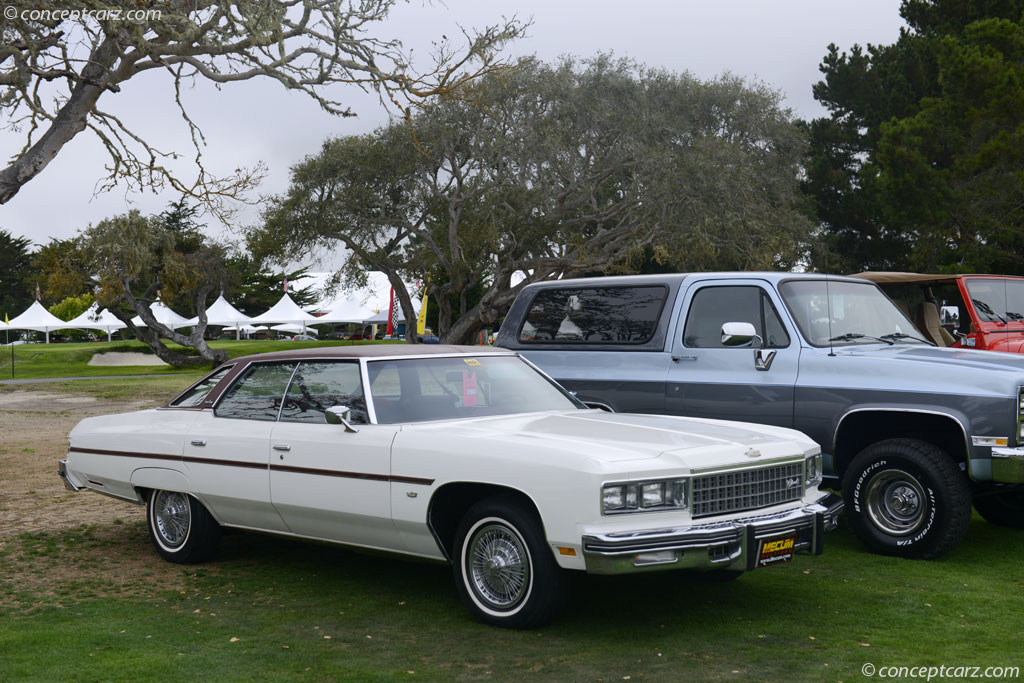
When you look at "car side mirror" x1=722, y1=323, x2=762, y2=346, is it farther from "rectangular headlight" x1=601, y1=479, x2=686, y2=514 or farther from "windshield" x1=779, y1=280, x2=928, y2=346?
"rectangular headlight" x1=601, y1=479, x2=686, y2=514

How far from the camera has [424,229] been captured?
3659 centimetres

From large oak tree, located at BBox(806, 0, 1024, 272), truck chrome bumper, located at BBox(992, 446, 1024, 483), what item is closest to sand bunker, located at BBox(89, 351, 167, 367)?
large oak tree, located at BBox(806, 0, 1024, 272)

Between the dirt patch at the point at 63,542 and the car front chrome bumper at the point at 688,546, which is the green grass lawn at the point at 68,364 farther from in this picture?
the car front chrome bumper at the point at 688,546

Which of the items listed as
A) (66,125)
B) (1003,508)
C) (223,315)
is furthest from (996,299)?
(223,315)

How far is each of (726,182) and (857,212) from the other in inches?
461

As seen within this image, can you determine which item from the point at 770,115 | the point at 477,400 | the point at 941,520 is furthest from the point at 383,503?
the point at 770,115

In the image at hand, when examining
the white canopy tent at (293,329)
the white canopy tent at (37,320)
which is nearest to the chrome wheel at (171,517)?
the white canopy tent at (37,320)

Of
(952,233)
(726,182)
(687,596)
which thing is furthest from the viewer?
(726,182)

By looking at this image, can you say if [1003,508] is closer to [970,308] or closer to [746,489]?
[970,308]

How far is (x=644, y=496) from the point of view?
5469 mm

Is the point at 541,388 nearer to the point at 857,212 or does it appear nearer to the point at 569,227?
the point at 569,227

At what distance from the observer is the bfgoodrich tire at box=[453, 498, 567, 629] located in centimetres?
561

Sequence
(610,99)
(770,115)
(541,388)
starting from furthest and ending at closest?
(770,115)
(610,99)
(541,388)

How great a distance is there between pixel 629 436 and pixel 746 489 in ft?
2.28
